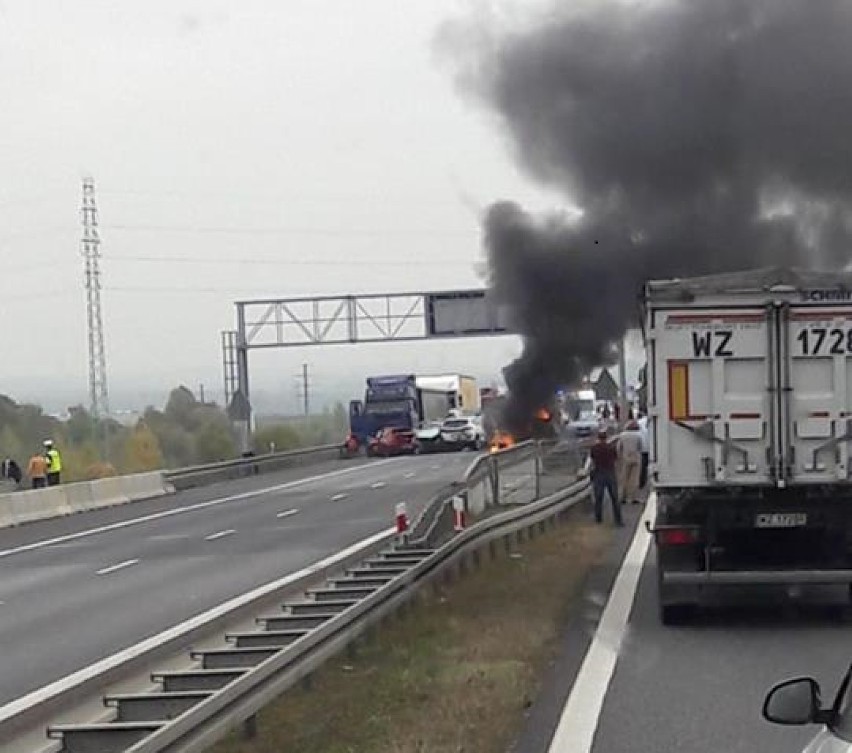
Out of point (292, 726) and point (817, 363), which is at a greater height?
point (817, 363)

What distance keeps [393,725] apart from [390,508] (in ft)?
72.8

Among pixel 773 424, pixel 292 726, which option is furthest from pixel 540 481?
pixel 292 726

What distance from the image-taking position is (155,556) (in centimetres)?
2356

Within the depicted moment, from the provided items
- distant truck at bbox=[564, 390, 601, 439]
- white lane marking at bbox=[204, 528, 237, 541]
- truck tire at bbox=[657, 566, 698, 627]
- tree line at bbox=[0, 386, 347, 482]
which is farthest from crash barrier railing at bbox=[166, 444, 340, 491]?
truck tire at bbox=[657, 566, 698, 627]

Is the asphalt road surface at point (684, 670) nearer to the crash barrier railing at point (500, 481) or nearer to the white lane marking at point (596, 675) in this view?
the white lane marking at point (596, 675)

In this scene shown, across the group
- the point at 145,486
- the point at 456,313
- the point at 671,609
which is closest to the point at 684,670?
the point at 671,609

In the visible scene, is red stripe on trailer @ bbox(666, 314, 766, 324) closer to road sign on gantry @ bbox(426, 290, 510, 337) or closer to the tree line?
road sign on gantry @ bbox(426, 290, 510, 337)

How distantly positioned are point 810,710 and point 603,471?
19559 millimetres

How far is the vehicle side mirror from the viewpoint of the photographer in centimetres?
434

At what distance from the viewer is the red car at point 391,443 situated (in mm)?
65000

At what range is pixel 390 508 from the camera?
31.2 meters

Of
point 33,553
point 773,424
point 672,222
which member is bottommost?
point 33,553

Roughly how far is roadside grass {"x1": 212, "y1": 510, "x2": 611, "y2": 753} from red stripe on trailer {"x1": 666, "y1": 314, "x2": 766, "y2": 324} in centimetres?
256

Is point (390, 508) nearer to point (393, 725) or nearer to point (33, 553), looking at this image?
point (33, 553)
